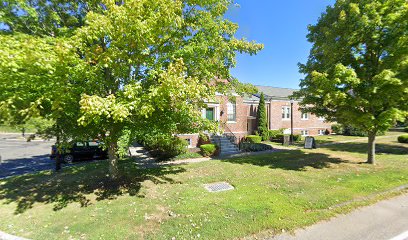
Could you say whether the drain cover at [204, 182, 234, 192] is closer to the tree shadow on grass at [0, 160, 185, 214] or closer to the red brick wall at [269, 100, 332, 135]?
the tree shadow on grass at [0, 160, 185, 214]

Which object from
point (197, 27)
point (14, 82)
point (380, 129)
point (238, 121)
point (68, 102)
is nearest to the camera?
point (14, 82)

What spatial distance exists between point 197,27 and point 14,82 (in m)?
5.84

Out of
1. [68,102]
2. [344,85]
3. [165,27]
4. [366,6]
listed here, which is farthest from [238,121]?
[68,102]

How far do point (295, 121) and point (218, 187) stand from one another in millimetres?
23446

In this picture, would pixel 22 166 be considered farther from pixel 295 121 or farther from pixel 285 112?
pixel 295 121

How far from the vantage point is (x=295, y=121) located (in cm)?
2866

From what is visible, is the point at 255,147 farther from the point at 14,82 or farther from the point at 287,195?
the point at 14,82

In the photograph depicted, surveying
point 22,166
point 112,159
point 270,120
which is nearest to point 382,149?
point 270,120

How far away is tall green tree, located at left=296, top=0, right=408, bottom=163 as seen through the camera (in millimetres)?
9473

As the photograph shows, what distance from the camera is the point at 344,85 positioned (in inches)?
415

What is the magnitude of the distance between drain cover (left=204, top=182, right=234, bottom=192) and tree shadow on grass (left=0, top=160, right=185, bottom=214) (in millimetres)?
1688

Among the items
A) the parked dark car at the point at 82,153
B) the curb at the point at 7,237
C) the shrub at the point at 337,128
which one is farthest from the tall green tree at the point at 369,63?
the shrub at the point at 337,128

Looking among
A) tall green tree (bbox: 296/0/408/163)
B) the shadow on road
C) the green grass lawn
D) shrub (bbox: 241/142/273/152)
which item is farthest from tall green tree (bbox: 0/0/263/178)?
shrub (bbox: 241/142/273/152)

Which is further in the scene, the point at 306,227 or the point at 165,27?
the point at 165,27
